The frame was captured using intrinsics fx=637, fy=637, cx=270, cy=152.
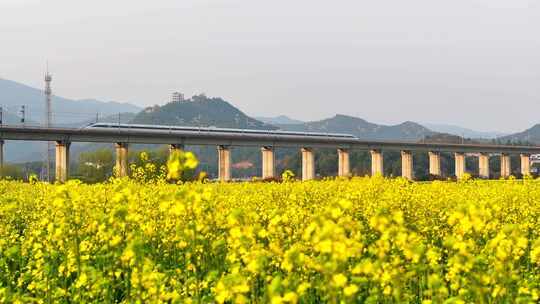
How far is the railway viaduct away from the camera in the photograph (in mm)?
61406

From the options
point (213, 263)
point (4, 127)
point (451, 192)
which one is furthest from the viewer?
point (4, 127)

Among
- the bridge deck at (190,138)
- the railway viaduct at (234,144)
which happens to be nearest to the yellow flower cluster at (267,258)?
the railway viaduct at (234,144)

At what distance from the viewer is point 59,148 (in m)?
62.8

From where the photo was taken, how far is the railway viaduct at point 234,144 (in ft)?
201

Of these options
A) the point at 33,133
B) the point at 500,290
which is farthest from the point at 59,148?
the point at 500,290

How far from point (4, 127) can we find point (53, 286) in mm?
55832

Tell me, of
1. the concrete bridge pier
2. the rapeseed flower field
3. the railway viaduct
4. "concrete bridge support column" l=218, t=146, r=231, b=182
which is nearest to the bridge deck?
the railway viaduct

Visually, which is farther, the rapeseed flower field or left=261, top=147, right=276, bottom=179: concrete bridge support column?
left=261, top=147, right=276, bottom=179: concrete bridge support column

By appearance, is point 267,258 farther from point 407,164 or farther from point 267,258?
point 407,164

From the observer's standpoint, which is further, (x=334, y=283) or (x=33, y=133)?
(x=33, y=133)

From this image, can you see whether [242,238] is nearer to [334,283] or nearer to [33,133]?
[334,283]

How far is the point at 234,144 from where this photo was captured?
7781 cm

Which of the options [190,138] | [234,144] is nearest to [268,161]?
[234,144]

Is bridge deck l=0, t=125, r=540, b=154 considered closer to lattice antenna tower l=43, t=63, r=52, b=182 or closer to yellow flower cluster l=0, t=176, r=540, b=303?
lattice antenna tower l=43, t=63, r=52, b=182
